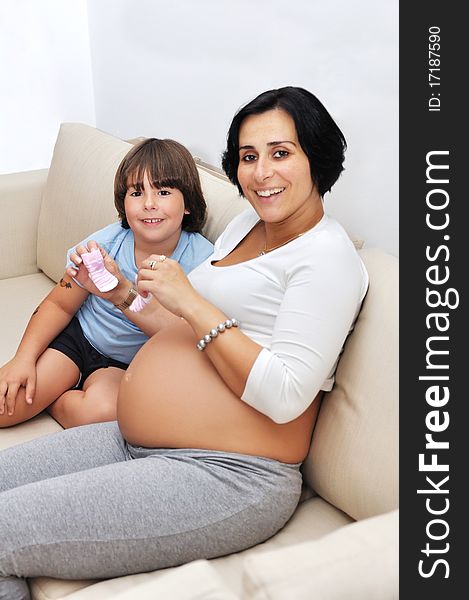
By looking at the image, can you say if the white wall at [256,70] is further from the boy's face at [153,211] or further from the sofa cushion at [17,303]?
the sofa cushion at [17,303]

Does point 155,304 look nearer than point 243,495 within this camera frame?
No

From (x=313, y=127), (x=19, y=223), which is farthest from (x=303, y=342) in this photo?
(x=19, y=223)

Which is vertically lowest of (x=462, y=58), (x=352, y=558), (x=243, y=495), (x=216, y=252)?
(x=243, y=495)

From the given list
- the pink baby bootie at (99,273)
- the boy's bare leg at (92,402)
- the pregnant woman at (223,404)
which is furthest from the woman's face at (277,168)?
the boy's bare leg at (92,402)

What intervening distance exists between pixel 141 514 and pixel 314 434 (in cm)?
37

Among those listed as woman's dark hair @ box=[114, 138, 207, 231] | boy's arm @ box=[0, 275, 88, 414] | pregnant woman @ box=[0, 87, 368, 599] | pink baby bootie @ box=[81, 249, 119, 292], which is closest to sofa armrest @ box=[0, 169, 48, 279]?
boy's arm @ box=[0, 275, 88, 414]

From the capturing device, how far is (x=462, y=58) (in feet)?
4.93

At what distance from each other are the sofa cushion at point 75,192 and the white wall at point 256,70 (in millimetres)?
303

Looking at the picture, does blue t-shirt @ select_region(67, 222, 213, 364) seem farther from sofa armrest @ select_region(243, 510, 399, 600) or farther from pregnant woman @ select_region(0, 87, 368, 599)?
sofa armrest @ select_region(243, 510, 399, 600)

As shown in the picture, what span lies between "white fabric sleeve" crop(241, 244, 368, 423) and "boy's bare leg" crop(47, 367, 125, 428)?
526mm

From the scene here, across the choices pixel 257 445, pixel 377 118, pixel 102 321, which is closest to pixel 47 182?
pixel 102 321

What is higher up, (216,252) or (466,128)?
(466,128)

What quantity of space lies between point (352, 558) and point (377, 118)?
1109 mm

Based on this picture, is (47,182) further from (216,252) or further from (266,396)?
(266,396)
